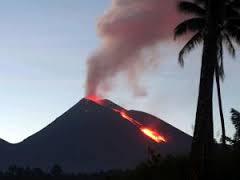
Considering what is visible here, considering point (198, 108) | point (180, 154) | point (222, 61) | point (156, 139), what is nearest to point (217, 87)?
point (222, 61)

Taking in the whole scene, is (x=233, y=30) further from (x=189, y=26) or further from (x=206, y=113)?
(x=206, y=113)

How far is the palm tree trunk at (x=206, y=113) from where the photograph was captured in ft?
84.6

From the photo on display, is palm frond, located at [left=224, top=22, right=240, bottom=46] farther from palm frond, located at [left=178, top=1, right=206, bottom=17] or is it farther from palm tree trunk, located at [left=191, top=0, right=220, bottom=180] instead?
palm tree trunk, located at [left=191, top=0, right=220, bottom=180]

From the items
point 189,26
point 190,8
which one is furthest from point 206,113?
point 190,8

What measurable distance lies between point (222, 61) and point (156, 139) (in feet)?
486

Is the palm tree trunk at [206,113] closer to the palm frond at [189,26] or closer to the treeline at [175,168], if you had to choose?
the treeline at [175,168]

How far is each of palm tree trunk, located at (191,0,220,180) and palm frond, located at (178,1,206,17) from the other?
1031 centimetres

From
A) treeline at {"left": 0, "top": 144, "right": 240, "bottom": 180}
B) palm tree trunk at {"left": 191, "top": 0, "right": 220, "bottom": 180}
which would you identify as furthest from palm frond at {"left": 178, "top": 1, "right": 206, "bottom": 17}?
treeline at {"left": 0, "top": 144, "right": 240, "bottom": 180}

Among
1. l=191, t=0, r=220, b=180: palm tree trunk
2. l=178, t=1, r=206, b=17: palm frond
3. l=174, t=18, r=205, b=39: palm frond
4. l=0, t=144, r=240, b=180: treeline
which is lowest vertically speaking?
l=0, t=144, r=240, b=180: treeline

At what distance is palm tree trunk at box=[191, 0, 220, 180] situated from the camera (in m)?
25.8

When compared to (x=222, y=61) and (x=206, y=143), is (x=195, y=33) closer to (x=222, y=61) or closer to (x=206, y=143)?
(x=222, y=61)

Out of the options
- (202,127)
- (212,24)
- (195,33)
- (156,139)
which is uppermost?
(156,139)

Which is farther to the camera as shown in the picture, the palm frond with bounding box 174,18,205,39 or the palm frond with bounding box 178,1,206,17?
the palm frond with bounding box 178,1,206,17

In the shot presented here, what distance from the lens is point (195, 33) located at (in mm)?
40062
